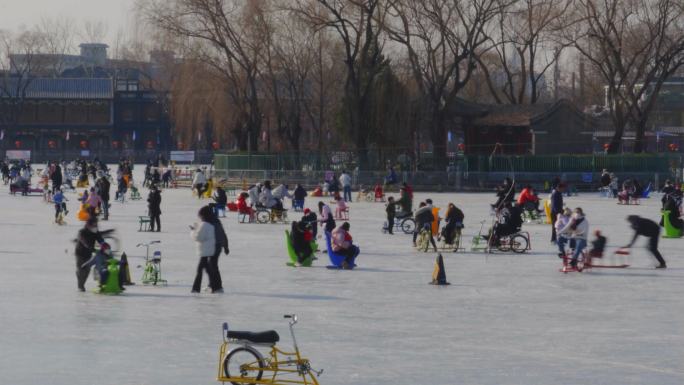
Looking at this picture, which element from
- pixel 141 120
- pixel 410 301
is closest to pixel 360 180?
pixel 410 301

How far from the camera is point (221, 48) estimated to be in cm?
6612

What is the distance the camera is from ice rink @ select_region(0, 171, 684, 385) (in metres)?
13.1

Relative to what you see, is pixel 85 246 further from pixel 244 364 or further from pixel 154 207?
pixel 154 207

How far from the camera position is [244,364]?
12.3 metres

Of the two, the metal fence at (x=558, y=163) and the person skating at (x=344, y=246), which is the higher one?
the metal fence at (x=558, y=163)

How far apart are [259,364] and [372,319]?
4873mm

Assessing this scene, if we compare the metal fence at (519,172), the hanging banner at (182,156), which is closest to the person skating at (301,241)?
the metal fence at (519,172)

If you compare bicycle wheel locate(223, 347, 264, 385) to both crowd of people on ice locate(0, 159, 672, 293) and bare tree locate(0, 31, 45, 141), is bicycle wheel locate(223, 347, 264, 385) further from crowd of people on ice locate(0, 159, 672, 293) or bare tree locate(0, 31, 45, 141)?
bare tree locate(0, 31, 45, 141)

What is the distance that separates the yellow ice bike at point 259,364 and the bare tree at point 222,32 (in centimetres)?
5023

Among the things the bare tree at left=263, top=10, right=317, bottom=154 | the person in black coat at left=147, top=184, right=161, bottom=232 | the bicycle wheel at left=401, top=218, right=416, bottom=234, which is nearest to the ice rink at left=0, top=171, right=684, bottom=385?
the person in black coat at left=147, top=184, right=161, bottom=232

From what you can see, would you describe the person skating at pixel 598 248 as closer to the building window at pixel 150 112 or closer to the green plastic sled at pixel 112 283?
the green plastic sled at pixel 112 283

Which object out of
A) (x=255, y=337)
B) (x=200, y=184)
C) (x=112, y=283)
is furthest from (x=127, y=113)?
(x=255, y=337)

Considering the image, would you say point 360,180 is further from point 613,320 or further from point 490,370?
point 490,370

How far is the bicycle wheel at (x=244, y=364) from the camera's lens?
1204 centimetres
